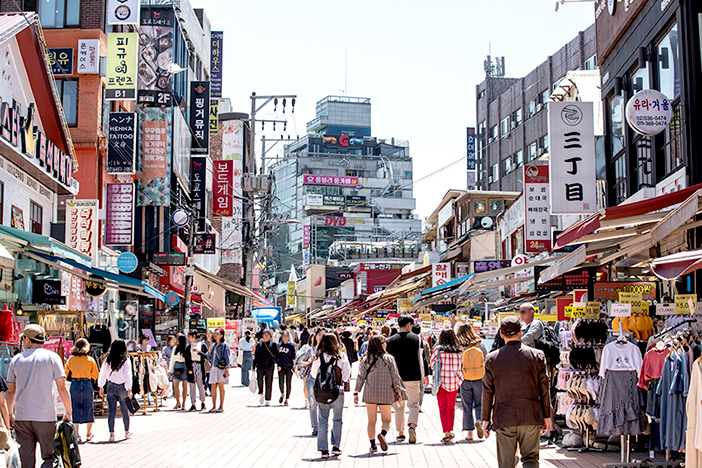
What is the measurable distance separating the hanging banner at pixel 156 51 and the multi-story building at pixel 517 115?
68.9 feet

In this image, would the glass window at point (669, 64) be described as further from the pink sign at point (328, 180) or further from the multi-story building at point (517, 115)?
the pink sign at point (328, 180)

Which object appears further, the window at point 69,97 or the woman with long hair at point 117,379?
the window at point 69,97

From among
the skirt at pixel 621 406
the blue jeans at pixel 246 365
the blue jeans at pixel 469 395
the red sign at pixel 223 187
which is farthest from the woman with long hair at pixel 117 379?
the red sign at pixel 223 187

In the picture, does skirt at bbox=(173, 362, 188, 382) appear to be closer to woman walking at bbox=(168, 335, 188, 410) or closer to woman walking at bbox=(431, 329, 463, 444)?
woman walking at bbox=(168, 335, 188, 410)

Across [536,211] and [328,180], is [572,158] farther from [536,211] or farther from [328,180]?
[328,180]

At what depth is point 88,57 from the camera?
Answer: 25938mm

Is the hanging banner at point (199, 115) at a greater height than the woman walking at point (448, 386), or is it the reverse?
the hanging banner at point (199, 115)

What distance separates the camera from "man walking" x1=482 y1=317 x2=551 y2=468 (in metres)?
7.35

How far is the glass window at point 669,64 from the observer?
1449 cm

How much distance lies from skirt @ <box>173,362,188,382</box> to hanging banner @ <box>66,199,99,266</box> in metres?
6.73

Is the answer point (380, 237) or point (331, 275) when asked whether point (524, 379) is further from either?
point (380, 237)

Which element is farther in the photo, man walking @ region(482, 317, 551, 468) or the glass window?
the glass window

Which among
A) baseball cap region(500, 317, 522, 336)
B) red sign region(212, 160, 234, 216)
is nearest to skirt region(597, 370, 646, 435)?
baseball cap region(500, 317, 522, 336)

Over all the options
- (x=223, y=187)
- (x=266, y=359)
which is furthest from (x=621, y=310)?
(x=223, y=187)
